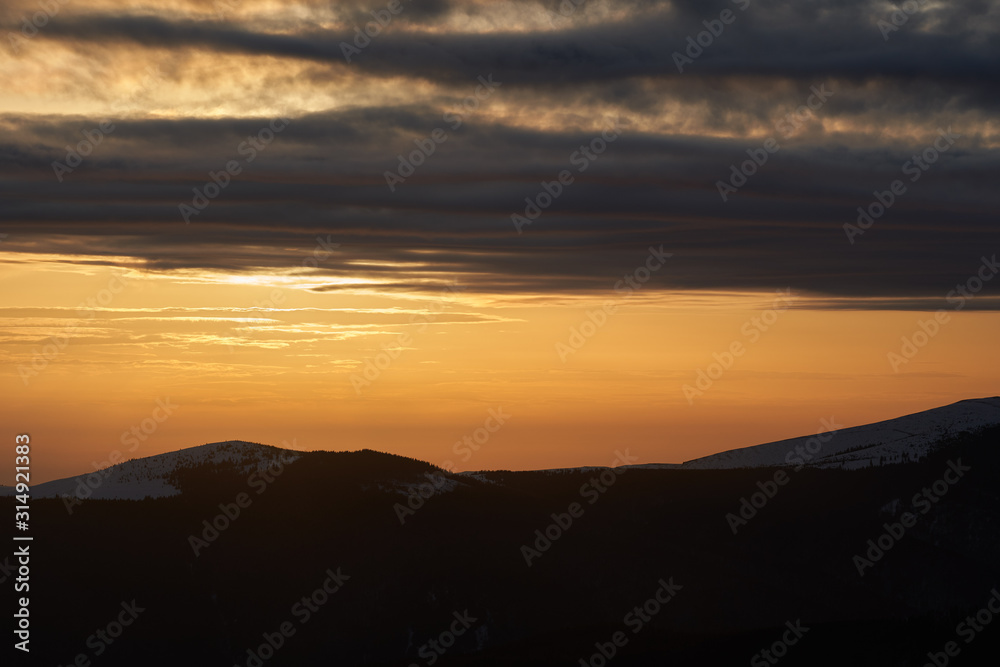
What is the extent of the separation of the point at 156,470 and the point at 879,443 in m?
114

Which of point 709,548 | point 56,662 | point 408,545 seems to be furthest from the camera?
point 709,548

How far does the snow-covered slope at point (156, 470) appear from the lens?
124m

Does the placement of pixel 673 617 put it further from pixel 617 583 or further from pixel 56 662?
pixel 56 662

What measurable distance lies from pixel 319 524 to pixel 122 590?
74.9 ft

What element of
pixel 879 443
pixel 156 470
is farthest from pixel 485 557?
pixel 879 443

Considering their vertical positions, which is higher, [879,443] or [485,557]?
[879,443]

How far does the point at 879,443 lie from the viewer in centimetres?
16950

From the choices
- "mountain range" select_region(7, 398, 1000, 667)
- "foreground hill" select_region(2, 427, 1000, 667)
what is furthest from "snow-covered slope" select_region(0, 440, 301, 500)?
"foreground hill" select_region(2, 427, 1000, 667)

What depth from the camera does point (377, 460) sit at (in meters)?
134

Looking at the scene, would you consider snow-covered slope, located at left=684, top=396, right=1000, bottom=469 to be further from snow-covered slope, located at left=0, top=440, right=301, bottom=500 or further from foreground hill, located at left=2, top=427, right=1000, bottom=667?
snow-covered slope, located at left=0, top=440, right=301, bottom=500

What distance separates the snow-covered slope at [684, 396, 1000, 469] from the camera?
158 metres

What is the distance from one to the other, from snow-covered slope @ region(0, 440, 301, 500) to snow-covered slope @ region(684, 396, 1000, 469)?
70.5 m

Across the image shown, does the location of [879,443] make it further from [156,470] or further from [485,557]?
[156,470]

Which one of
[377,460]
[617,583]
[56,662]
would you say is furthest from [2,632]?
[617,583]
